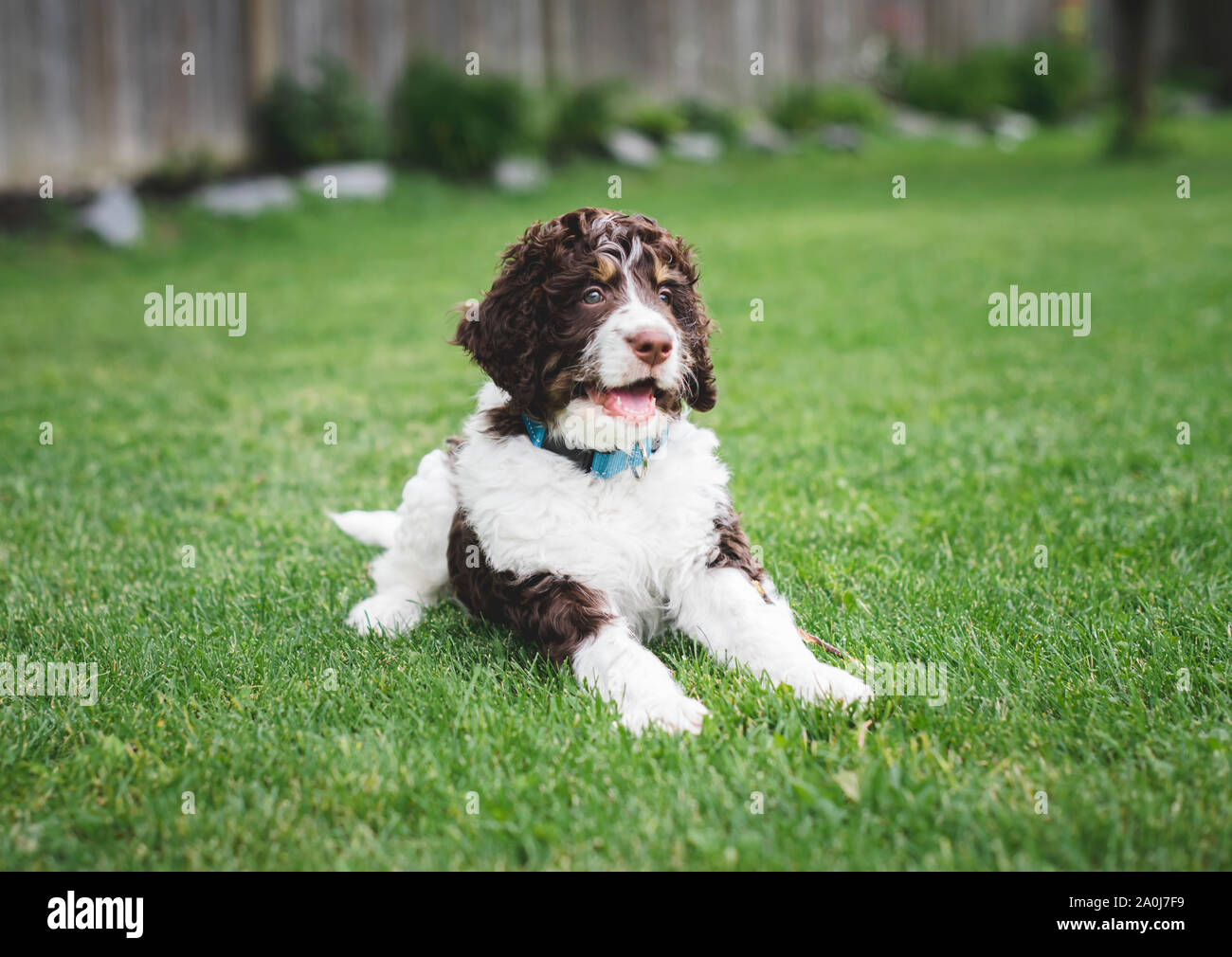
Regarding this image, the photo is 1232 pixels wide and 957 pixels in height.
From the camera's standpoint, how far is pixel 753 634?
3.13 metres

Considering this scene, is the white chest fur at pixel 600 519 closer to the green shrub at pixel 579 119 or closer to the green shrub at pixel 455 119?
the green shrub at pixel 455 119

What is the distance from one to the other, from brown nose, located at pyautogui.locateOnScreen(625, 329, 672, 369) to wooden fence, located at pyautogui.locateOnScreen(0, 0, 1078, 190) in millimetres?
11233

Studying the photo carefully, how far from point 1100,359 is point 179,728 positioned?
21.4ft

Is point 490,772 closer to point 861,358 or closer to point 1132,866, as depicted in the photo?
point 1132,866

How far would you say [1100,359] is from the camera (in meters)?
7.33

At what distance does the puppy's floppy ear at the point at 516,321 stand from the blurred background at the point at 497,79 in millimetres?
→ 7006

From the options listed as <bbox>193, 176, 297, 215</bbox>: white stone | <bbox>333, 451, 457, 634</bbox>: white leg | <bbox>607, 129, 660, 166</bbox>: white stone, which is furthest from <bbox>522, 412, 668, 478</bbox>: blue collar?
<bbox>607, 129, 660, 166</bbox>: white stone

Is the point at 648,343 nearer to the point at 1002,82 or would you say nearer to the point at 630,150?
the point at 630,150

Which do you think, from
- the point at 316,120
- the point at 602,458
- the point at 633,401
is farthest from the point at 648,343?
the point at 316,120

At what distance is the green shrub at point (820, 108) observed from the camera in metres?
19.2

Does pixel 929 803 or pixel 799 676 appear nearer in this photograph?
pixel 929 803

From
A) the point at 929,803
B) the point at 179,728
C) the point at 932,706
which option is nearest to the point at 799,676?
the point at 932,706

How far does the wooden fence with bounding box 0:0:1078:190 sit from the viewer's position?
38.7 ft

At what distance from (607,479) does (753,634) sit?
0.66 metres
